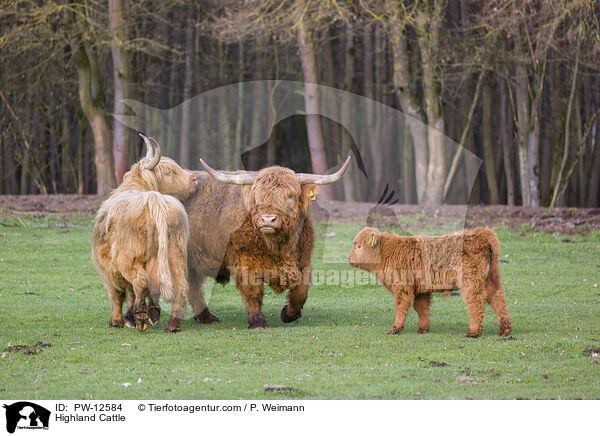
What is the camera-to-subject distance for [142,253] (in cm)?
865

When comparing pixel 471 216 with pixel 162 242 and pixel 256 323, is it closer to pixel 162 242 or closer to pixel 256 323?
pixel 256 323

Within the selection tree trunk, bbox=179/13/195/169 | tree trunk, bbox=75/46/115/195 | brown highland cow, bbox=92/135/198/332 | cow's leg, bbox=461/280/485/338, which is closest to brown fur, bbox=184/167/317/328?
brown highland cow, bbox=92/135/198/332

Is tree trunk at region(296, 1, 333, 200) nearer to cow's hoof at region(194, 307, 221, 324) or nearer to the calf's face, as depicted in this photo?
cow's hoof at region(194, 307, 221, 324)

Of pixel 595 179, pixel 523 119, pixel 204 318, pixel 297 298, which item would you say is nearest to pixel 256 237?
pixel 297 298

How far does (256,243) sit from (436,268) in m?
2.04

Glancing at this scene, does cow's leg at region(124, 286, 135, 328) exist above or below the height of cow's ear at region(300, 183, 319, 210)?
below

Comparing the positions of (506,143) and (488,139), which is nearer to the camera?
(488,139)

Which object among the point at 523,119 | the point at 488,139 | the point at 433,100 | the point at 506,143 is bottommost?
the point at 506,143

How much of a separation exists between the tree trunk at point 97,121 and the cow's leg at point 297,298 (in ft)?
46.6

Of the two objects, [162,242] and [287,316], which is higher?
[162,242]

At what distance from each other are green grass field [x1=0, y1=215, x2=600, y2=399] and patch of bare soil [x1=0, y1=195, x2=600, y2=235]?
521 centimetres

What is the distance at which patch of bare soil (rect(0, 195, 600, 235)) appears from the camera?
59.3 ft

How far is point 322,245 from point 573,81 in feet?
32.8

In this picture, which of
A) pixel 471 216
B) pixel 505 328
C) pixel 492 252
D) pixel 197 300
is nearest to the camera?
pixel 492 252
